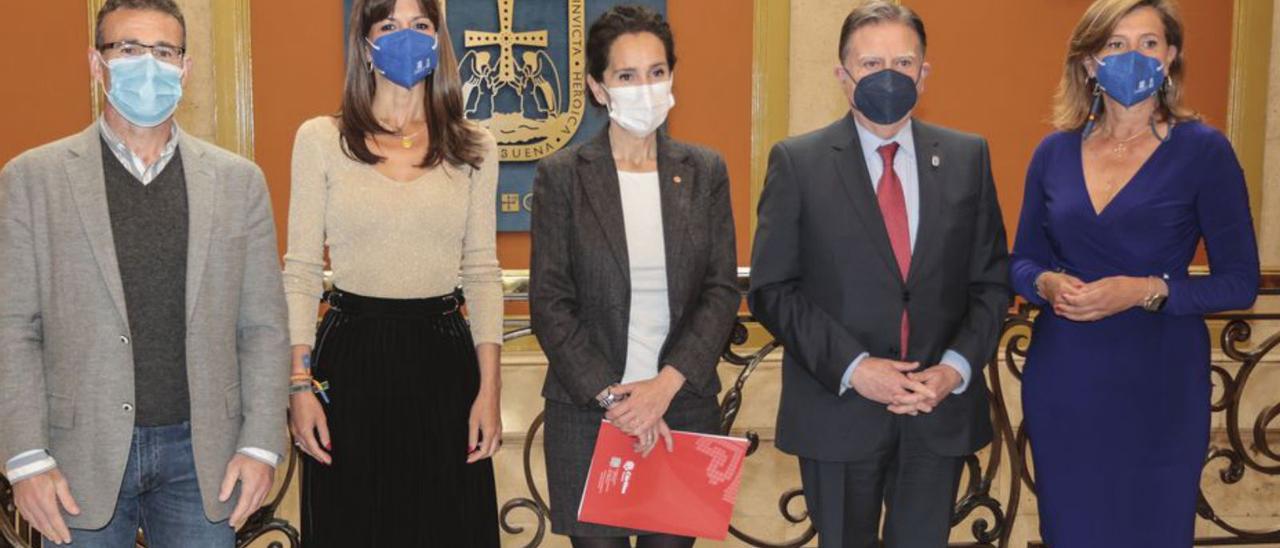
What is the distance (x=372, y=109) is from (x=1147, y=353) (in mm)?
1921

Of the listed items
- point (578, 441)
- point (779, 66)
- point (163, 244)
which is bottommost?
point (578, 441)

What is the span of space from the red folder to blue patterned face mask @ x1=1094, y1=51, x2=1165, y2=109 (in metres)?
1.26

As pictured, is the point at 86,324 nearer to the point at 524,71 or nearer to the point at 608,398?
the point at 608,398

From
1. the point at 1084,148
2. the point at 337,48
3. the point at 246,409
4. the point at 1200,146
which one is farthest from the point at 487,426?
the point at 337,48

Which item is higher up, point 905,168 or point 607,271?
point 905,168

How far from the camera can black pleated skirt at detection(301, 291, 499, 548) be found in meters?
2.47

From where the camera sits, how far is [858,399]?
255cm

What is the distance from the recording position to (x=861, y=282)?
253 centimetres

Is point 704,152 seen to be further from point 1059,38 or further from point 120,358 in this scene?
point 1059,38

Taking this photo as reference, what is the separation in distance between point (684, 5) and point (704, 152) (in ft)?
13.5

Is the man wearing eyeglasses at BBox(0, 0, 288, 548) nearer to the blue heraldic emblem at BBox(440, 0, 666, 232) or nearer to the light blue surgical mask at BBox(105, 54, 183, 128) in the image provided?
the light blue surgical mask at BBox(105, 54, 183, 128)

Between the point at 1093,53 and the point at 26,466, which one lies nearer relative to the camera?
the point at 26,466

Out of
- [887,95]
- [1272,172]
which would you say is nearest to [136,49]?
[887,95]

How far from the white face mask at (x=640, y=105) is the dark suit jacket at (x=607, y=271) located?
0.09 m
